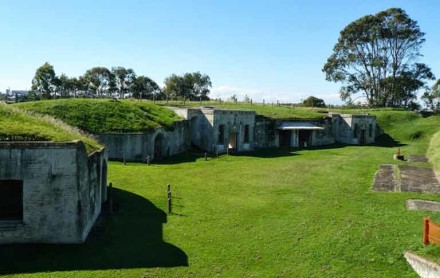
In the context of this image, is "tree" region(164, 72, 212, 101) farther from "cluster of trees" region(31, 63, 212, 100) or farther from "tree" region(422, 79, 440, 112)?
"tree" region(422, 79, 440, 112)

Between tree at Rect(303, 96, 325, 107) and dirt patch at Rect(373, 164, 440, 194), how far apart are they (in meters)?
39.2

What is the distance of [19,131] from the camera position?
1455cm

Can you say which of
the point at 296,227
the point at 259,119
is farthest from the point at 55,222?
the point at 259,119

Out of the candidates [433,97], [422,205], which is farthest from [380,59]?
[422,205]

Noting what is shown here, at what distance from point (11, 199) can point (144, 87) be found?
6897 cm

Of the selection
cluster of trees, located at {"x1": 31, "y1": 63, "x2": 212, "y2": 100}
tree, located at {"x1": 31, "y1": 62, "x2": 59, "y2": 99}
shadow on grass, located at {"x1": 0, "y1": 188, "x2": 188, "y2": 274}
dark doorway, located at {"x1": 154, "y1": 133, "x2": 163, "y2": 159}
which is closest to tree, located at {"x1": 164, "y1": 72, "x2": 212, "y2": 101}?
cluster of trees, located at {"x1": 31, "y1": 63, "x2": 212, "y2": 100}

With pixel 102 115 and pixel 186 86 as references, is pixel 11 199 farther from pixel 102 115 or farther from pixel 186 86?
pixel 186 86

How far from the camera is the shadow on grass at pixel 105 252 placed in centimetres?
1244

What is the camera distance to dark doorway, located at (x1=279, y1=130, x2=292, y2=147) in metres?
43.2

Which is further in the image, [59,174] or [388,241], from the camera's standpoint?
[388,241]

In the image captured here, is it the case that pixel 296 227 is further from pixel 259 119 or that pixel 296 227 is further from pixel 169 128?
pixel 259 119

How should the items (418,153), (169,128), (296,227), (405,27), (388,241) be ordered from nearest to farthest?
(388,241), (296,227), (169,128), (418,153), (405,27)

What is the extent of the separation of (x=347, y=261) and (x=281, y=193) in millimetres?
7890

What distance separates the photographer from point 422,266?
12.3 metres
